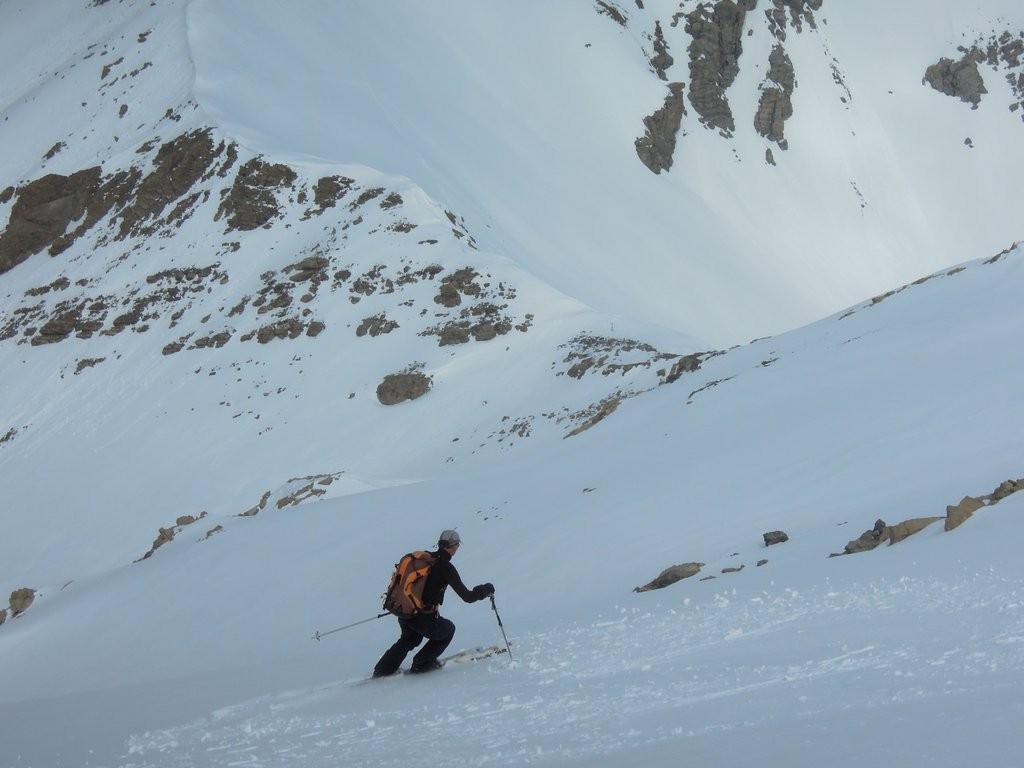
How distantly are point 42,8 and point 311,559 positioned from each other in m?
68.2

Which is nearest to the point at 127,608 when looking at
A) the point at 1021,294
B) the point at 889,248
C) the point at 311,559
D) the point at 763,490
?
the point at 311,559

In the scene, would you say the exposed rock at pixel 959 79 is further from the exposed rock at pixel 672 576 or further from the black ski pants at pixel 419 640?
the black ski pants at pixel 419 640

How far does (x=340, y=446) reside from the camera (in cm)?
2973

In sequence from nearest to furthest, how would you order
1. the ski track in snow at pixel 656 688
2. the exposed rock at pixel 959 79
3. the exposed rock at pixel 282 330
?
1. the ski track in snow at pixel 656 688
2. the exposed rock at pixel 282 330
3. the exposed rock at pixel 959 79

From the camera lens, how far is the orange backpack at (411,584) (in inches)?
304

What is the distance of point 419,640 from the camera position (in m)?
7.91

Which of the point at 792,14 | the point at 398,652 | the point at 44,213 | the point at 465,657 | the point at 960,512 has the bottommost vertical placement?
the point at 960,512

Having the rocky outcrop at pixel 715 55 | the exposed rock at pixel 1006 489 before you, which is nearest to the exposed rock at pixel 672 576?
the exposed rock at pixel 1006 489

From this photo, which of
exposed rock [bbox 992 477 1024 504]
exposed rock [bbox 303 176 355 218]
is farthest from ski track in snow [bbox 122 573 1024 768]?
exposed rock [bbox 303 176 355 218]

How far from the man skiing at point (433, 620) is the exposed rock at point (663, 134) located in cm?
5550

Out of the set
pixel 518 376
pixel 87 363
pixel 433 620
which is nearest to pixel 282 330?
pixel 87 363

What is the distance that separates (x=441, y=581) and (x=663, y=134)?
59.2 metres

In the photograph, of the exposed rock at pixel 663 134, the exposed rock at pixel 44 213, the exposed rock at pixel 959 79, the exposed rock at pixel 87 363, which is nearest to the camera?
the exposed rock at pixel 87 363

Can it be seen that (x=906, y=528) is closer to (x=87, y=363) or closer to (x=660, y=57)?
(x=87, y=363)
